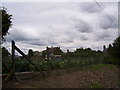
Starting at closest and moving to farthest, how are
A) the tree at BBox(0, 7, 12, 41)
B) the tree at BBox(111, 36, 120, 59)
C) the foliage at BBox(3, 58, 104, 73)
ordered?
the tree at BBox(0, 7, 12, 41)
the foliage at BBox(3, 58, 104, 73)
the tree at BBox(111, 36, 120, 59)

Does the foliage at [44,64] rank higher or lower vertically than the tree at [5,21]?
lower

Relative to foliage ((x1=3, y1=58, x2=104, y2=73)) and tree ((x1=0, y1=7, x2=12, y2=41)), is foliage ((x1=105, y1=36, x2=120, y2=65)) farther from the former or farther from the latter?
tree ((x1=0, y1=7, x2=12, y2=41))

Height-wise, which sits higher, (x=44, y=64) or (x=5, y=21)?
(x=5, y=21)

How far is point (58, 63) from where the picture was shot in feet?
48.1

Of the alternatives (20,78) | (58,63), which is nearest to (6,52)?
(20,78)

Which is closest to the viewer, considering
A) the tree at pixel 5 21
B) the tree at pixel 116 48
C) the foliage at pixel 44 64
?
the tree at pixel 5 21

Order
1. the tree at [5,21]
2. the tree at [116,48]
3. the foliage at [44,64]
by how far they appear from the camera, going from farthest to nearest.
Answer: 1. the tree at [116,48]
2. the foliage at [44,64]
3. the tree at [5,21]

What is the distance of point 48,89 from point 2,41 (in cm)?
270

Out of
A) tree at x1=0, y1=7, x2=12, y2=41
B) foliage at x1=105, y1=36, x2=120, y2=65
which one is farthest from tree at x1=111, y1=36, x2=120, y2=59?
tree at x1=0, y1=7, x2=12, y2=41

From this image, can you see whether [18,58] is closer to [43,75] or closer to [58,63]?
[43,75]

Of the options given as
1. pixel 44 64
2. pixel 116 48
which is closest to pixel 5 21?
pixel 44 64

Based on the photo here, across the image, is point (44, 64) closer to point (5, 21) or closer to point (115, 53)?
point (5, 21)

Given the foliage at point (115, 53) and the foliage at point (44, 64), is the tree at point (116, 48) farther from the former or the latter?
the foliage at point (44, 64)

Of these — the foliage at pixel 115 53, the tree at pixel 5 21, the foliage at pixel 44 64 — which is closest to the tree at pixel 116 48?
the foliage at pixel 115 53
